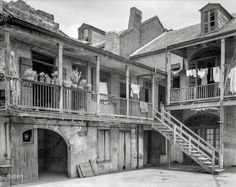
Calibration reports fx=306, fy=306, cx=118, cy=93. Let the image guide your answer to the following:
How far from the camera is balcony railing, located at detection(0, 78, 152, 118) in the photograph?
11.4m

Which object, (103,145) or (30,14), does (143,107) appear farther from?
(30,14)

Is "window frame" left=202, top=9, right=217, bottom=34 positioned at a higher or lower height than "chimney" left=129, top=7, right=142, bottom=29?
lower

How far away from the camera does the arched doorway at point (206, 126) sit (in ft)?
65.6

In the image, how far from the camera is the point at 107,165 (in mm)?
16359

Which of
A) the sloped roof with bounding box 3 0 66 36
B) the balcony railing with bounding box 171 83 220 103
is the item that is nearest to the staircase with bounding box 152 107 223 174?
the balcony railing with bounding box 171 83 220 103

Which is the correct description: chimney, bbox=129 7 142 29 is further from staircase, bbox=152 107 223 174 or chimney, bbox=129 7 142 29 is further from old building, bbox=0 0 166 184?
staircase, bbox=152 107 223 174

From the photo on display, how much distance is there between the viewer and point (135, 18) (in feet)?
82.6

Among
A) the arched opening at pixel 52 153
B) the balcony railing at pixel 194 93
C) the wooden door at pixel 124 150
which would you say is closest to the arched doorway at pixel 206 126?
the balcony railing at pixel 194 93

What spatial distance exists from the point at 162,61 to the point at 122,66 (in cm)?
672

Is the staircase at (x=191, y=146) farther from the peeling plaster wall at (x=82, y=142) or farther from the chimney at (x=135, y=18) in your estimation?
the chimney at (x=135, y=18)

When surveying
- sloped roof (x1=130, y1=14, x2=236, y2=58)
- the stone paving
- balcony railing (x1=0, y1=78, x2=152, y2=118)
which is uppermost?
sloped roof (x1=130, y1=14, x2=236, y2=58)

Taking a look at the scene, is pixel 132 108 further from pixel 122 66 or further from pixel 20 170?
pixel 20 170

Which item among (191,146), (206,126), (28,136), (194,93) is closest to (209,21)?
(194,93)

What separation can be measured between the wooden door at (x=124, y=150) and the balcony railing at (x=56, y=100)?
51.7 inches
